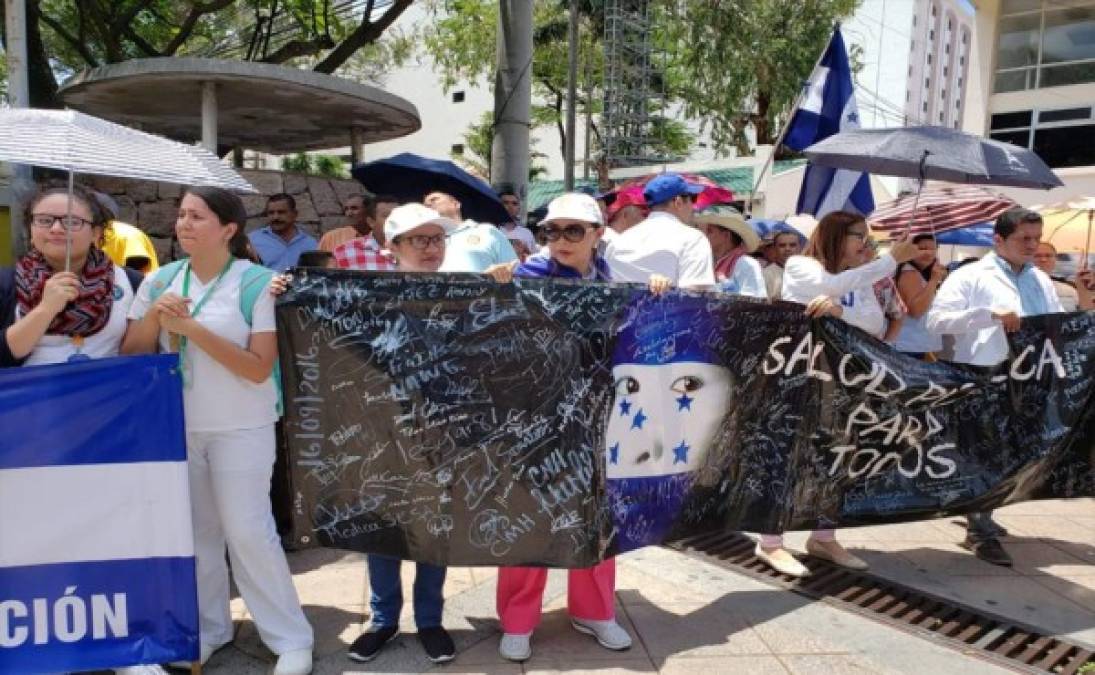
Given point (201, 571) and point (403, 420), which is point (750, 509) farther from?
point (201, 571)

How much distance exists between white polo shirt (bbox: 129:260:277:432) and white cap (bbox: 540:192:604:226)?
113 cm

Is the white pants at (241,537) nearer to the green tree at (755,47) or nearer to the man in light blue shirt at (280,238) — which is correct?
the man in light blue shirt at (280,238)

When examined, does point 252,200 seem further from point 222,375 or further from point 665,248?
point 222,375

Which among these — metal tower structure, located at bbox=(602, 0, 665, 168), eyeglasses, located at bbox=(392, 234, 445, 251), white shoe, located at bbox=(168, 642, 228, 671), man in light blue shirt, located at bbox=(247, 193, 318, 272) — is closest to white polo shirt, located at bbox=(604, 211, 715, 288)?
eyeglasses, located at bbox=(392, 234, 445, 251)

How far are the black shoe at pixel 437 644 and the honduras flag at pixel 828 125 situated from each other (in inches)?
163

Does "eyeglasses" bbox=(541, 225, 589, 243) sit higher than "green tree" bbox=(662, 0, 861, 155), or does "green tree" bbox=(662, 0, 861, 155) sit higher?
"green tree" bbox=(662, 0, 861, 155)

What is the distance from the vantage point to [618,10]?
25953mm

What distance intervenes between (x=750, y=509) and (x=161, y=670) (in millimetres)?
2453

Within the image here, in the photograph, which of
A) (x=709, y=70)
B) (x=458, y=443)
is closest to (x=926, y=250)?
(x=458, y=443)

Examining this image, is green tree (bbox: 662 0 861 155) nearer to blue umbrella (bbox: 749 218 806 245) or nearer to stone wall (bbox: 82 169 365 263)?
stone wall (bbox: 82 169 365 263)

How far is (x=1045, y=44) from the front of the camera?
68.4 ft

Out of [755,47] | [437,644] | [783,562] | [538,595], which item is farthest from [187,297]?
[755,47]

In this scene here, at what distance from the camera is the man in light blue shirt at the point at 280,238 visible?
5.70 meters

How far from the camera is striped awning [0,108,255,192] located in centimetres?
244
